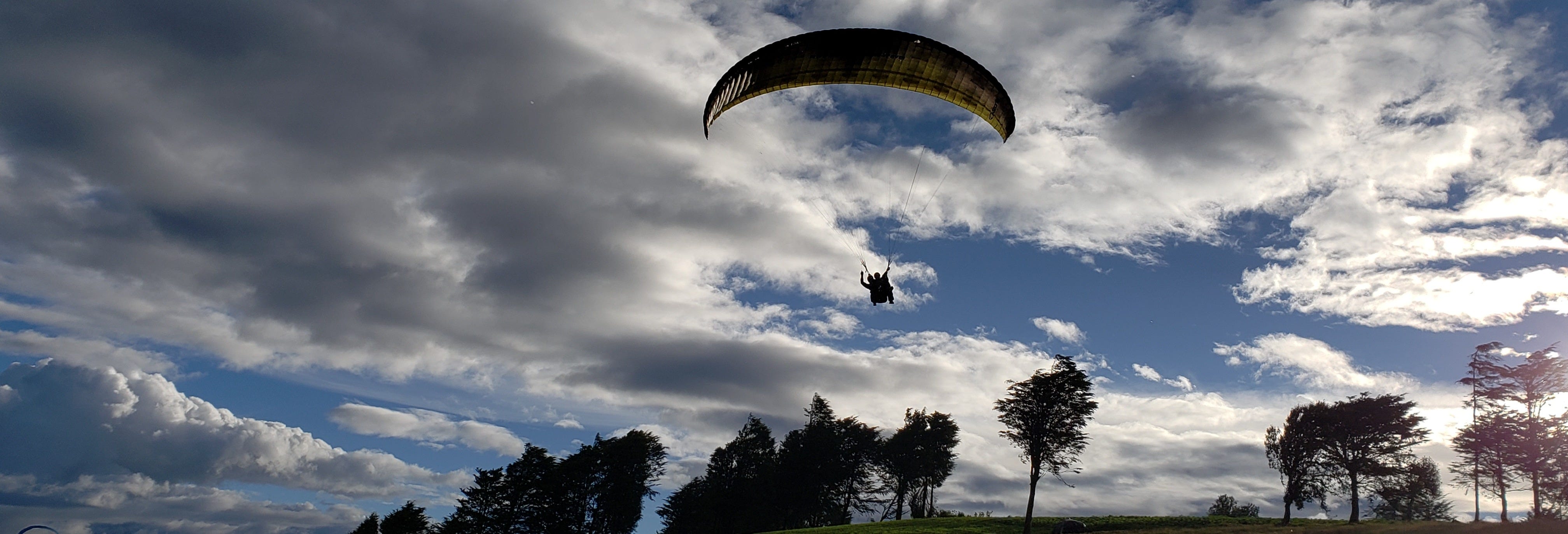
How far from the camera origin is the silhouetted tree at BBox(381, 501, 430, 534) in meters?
64.0

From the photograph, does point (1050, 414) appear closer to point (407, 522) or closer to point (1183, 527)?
point (1183, 527)

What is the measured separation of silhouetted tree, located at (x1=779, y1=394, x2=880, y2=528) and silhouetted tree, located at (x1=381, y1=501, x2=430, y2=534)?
31.0 meters

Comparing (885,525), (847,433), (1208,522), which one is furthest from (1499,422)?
(847,433)

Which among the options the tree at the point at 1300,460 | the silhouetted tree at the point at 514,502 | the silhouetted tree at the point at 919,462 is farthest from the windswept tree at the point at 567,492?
the tree at the point at 1300,460

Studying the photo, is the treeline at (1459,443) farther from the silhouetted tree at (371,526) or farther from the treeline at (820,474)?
the silhouetted tree at (371,526)

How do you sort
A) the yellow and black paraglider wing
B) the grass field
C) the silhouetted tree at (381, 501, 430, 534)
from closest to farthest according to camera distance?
1. the yellow and black paraglider wing
2. the grass field
3. the silhouetted tree at (381, 501, 430, 534)

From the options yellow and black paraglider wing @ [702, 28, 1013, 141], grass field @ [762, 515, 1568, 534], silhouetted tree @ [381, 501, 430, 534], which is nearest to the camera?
yellow and black paraglider wing @ [702, 28, 1013, 141]

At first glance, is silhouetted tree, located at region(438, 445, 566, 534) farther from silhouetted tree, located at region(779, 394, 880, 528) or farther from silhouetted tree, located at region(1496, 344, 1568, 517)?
silhouetted tree, located at region(1496, 344, 1568, 517)

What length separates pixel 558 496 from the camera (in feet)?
229

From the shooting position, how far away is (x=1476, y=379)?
1950 inches

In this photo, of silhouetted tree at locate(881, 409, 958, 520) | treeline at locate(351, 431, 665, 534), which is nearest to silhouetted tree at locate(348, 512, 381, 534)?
treeline at locate(351, 431, 665, 534)

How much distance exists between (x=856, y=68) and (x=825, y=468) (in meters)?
55.2

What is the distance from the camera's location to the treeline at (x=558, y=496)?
216 ft

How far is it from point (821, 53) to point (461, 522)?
59.8 meters
